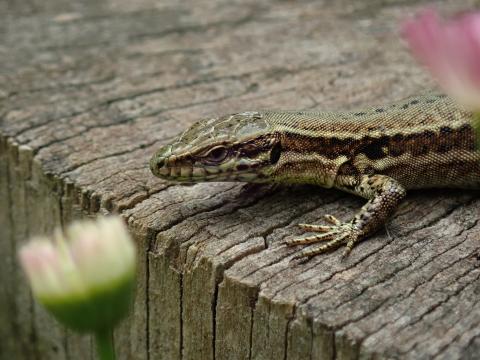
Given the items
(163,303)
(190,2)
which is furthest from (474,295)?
(190,2)

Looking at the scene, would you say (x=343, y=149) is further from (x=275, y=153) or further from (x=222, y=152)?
(x=222, y=152)

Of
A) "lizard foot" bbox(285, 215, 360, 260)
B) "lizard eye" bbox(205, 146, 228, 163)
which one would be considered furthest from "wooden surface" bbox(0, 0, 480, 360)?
"lizard eye" bbox(205, 146, 228, 163)

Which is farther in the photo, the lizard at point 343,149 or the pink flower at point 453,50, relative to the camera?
the lizard at point 343,149

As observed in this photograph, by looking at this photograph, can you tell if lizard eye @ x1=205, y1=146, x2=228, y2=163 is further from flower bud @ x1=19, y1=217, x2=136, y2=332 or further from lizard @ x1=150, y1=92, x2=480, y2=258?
flower bud @ x1=19, y1=217, x2=136, y2=332

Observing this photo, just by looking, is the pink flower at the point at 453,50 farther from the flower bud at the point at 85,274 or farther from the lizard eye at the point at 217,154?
the lizard eye at the point at 217,154

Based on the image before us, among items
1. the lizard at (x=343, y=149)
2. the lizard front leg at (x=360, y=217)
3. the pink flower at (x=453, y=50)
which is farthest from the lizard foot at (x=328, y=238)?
the pink flower at (x=453, y=50)

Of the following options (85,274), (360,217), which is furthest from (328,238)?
(85,274)
